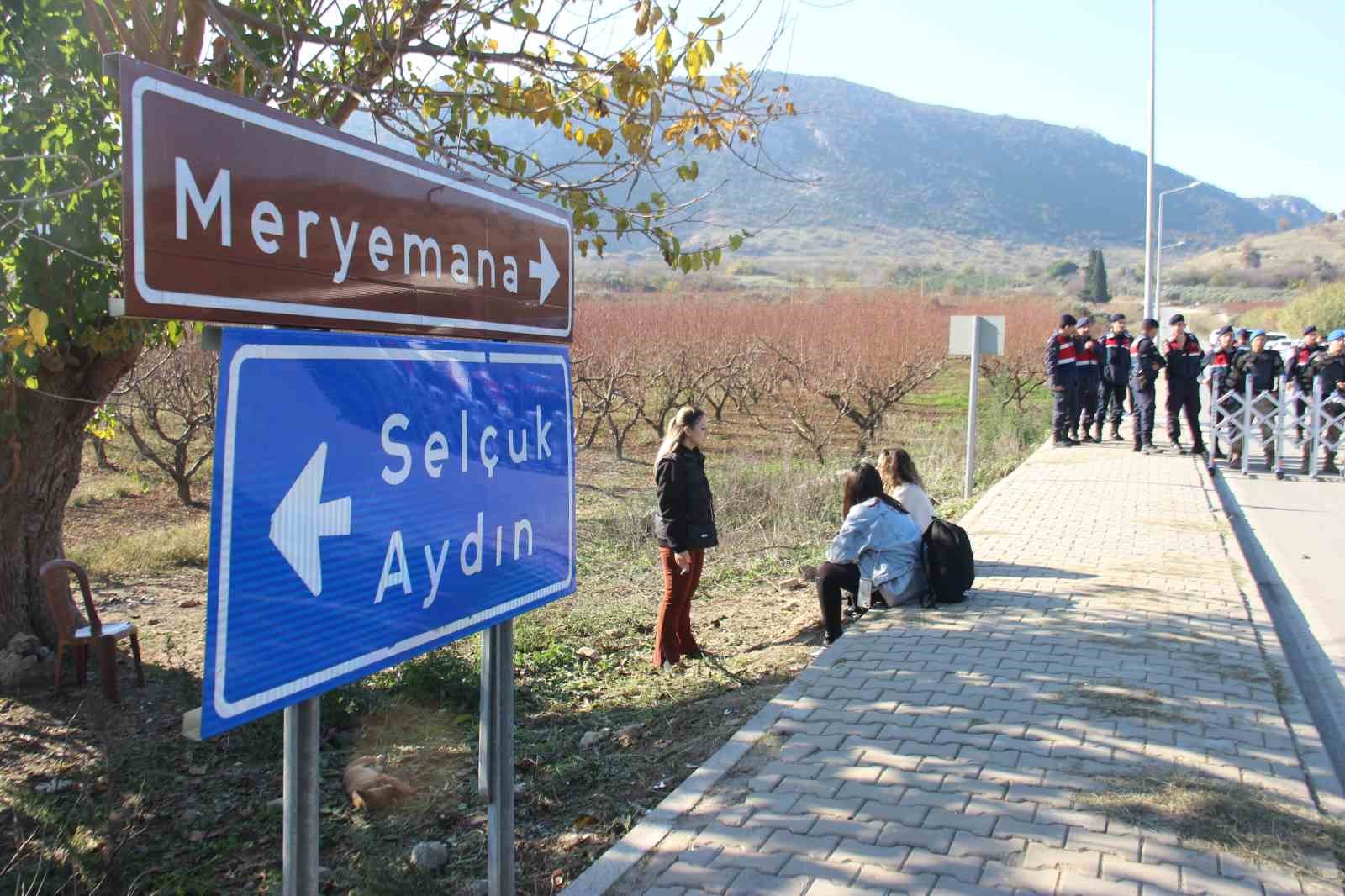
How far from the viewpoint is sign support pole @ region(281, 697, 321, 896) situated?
6.42 feet

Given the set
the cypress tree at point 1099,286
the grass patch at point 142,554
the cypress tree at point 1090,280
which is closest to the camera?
the grass patch at point 142,554

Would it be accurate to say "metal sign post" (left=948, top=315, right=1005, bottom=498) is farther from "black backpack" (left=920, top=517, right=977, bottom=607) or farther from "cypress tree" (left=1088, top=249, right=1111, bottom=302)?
"cypress tree" (left=1088, top=249, right=1111, bottom=302)

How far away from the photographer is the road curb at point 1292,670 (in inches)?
157

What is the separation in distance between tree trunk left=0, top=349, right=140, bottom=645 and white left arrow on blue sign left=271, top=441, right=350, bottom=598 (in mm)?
5008

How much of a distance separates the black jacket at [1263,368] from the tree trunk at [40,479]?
571 inches

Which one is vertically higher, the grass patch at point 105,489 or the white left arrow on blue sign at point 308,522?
the white left arrow on blue sign at point 308,522

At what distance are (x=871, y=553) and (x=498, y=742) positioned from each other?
4380 millimetres

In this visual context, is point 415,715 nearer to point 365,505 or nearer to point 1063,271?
point 365,505

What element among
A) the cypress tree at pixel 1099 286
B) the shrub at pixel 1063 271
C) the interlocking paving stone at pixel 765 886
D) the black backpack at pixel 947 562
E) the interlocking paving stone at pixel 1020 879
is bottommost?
the interlocking paving stone at pixel 765 886

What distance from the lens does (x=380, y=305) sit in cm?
217

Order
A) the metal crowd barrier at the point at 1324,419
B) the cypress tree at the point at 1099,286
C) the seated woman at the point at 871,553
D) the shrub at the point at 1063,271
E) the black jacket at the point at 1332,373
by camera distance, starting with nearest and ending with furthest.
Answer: the seated woman at the point at 871,553 → the metal crowd barrier at the point at 1324,419 → the black jacket at the point at 1332,373 → the cypress tree at the point at 1099,286 → the shrub at the point at 1063,271

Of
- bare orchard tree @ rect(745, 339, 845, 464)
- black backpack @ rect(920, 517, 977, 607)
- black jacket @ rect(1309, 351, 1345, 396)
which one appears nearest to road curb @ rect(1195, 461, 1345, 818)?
black backpack @ rect(920, 517, 977, 607)

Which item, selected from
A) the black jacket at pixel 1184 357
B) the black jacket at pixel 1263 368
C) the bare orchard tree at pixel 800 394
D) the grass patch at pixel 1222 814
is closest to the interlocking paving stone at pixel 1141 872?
the grass patch at pixel 1222 814

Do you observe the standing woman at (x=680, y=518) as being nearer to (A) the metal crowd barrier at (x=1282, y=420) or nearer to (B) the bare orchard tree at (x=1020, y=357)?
(A) the metal crowd barrier at (x=1282, y=420)
